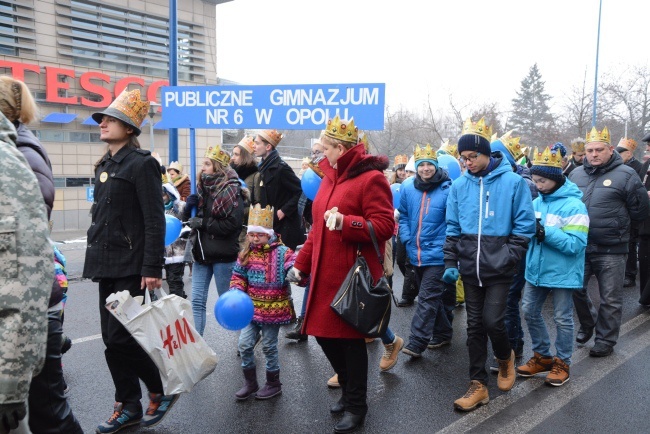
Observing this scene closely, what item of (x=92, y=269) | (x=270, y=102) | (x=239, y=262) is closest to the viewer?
(x=92, y=269)

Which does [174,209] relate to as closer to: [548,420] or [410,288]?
[410,288]

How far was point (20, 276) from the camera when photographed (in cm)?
194

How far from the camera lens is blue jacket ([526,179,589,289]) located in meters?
4.81

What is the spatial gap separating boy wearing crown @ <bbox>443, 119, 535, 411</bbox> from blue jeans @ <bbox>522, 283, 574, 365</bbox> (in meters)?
→ 0.59

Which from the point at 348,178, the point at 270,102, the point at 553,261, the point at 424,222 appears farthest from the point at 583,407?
the point at 270,102

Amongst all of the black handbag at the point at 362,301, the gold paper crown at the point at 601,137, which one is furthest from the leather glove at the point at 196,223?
the gold paper crown at the point at 601,137

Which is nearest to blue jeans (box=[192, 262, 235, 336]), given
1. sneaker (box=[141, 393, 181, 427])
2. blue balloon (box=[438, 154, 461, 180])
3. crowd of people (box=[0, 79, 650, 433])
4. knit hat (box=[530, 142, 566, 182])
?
crowd of people (box=[0, 79, 650, 433])

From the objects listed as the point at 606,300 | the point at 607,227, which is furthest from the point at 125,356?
the point at 607,227

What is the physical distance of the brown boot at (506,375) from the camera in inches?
184

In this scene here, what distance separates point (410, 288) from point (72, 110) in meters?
17.3

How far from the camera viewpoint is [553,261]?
490 centimetres

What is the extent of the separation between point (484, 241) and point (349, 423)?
1639 mm

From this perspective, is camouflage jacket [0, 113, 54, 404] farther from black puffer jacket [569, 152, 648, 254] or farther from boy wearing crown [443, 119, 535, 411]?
black puffer jacket [569, 152, 648, 254]

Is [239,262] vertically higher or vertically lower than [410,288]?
higher
